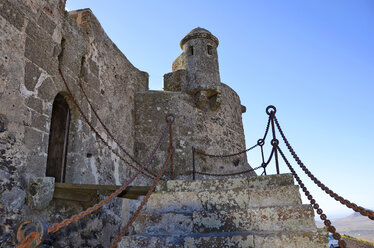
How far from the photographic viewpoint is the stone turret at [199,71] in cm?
812

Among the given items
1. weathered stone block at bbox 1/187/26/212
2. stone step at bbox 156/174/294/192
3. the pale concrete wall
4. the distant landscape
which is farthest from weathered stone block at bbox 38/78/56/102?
the distant landscape

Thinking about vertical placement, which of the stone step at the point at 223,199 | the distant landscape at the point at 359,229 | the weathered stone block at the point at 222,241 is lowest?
the distant landscape at the point at 359,229

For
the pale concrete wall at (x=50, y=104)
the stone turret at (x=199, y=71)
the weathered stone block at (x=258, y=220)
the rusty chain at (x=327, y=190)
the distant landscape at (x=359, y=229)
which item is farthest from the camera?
the distant landscape at (x=359, y=229)

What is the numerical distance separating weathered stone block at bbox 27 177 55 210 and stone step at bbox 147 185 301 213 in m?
1.34

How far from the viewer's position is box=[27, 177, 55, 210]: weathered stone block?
3545mm

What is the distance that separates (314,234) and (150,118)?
5.47 meters

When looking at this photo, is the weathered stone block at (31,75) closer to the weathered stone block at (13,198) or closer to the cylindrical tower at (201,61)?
the weathered stone block at (13,198)

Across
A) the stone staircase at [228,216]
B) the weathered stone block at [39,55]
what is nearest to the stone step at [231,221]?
the stone staircase at [228,216]

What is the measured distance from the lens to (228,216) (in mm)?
2793

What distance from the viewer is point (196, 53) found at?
331 inches

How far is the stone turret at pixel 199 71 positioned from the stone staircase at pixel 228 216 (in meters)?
4.98

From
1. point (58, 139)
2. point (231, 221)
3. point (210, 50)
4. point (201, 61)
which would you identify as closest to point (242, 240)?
point (231, 221)

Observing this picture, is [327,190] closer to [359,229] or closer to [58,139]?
[58,139]

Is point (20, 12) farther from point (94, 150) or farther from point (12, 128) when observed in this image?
point (94, 150)
